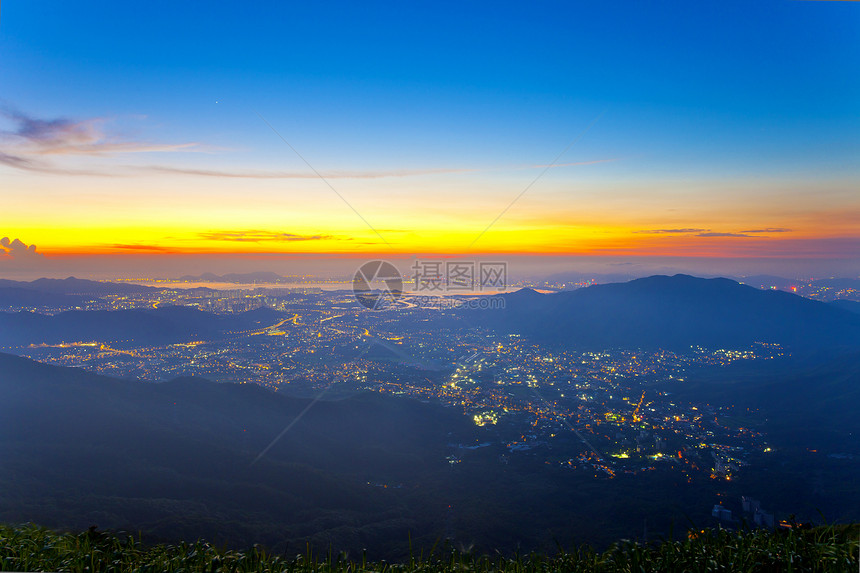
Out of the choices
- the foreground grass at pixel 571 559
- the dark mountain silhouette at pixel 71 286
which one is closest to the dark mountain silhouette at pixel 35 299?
the dark mountain silhouette at pixel 71 286

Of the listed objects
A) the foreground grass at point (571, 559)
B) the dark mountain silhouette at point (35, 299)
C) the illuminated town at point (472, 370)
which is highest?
the foreground grass at point (571, 559)

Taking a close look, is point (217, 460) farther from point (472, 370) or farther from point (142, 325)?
point (142, 325)

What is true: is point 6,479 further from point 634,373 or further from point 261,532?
point 634,373

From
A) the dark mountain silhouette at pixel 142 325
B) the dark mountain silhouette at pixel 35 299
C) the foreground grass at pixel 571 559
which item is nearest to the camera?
the foreground grass at pixel 571 559

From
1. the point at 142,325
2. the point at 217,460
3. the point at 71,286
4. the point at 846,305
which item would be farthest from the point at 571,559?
the point at 846,305

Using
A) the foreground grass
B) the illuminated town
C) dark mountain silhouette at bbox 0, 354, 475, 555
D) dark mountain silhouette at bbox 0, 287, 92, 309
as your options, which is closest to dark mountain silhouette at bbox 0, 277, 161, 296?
dark mountain silhouette at bbox 0, 287, 92, 309

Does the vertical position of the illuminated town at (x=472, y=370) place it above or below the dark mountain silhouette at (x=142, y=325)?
below

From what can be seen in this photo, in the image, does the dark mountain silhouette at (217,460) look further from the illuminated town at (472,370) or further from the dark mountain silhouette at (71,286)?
the dark mountain silhouette at (71,286)
